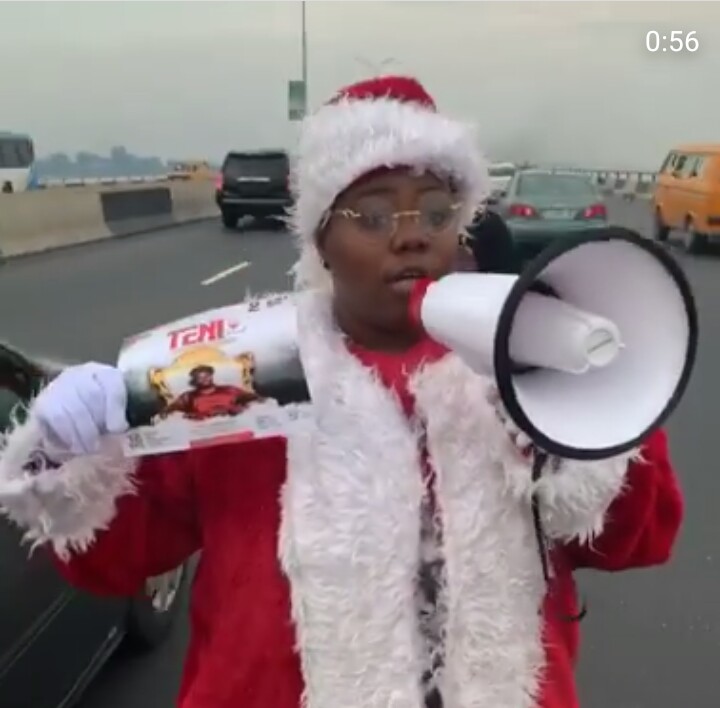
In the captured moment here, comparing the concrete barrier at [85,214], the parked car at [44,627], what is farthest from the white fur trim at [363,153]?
the concrete barrier at [85,214]

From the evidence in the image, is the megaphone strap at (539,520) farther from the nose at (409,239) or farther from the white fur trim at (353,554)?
the nose at (409,239)

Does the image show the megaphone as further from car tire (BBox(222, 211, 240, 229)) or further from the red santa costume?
car tire (BBox(222, 211, 240, 229))

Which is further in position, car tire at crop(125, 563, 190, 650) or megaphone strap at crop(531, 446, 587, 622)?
car tire at crop(125, 563, 190, 650)

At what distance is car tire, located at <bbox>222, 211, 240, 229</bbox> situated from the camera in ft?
101

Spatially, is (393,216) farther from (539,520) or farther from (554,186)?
(554,186)

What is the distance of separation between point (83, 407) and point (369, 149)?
58 centimetres

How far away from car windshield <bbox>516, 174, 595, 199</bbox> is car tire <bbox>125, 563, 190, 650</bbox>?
16.1 meters

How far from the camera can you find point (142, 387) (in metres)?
1.82

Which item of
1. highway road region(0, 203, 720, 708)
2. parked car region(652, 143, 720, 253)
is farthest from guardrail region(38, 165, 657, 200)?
highway road region(0, 203, 720, 708)

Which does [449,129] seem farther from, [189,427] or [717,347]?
[717,347]

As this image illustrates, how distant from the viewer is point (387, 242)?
6.29 ft

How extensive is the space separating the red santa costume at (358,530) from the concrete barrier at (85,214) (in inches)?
766

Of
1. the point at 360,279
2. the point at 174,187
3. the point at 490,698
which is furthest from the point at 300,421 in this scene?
the point at 174,187

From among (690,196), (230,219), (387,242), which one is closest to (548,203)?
(690,196)
